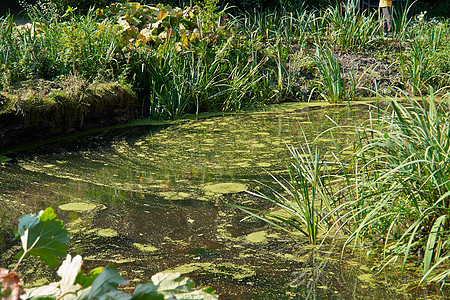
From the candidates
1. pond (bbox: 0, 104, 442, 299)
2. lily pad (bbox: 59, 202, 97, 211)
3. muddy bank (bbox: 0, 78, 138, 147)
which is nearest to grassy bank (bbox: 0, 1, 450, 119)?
muddy bank (bbox: 0, 78, 138, 147)

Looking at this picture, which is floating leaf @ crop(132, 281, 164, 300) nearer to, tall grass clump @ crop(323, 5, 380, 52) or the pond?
the pond

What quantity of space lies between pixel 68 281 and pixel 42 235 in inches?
5.2

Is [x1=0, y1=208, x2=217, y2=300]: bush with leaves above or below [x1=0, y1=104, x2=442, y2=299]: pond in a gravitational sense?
above

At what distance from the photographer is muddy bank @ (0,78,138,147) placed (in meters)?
4.75

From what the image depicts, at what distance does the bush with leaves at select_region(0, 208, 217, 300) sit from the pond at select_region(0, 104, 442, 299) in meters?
1.35

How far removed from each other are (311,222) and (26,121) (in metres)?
3.37

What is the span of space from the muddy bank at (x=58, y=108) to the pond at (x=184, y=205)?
0.26 metres

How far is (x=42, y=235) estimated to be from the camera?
98 centimetres

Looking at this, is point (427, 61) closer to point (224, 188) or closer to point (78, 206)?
point (224, 188)

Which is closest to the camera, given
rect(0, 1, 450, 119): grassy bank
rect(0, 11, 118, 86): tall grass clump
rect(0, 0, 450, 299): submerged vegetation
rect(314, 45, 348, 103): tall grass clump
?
rect(0, 0, 450, 299): submerged vegetation

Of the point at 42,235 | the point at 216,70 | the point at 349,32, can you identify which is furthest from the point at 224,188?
the point at 349,32

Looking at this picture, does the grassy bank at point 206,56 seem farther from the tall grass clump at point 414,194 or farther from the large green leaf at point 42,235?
the large green leaf at point 42,235

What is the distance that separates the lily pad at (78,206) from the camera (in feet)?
10.8

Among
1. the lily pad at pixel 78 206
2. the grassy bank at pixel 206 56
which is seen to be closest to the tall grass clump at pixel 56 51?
the grassy bank at pixel 206 56
